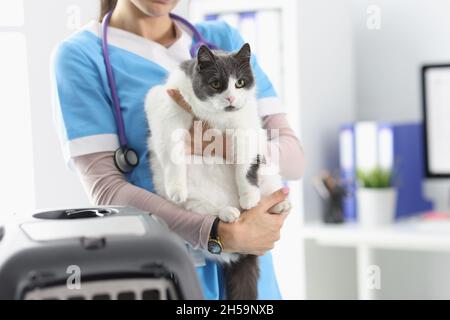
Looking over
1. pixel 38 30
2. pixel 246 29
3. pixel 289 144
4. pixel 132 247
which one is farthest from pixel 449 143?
pixel 132 247

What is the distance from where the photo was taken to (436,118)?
147cm

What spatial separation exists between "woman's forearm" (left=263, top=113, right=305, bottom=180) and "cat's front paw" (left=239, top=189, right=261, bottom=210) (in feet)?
0.15

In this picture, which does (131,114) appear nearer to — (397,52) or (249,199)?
(249,199)

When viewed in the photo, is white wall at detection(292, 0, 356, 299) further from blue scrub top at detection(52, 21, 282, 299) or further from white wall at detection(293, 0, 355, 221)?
blue scrub top at detection(52, 21, 282, 299)

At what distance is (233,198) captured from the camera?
0.59 m

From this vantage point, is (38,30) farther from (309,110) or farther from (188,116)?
(309,110)

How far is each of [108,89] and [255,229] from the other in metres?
0.18

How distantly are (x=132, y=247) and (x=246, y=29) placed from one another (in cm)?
48

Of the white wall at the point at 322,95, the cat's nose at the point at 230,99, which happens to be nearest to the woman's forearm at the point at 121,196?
the cat's nose at the point at 230,99

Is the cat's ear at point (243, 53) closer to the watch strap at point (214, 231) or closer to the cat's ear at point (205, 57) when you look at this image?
the cat's ear at point (205, 57)

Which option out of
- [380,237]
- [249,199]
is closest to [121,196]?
[249,199]

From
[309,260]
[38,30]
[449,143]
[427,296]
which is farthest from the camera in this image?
[449,143]

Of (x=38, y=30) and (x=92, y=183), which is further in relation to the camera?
(x=38, y=30)

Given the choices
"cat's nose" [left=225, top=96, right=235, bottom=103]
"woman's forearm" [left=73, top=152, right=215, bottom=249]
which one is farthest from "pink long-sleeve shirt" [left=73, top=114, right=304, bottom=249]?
"cat's nose" [left=225, top=96, right=235, bottom=103]
